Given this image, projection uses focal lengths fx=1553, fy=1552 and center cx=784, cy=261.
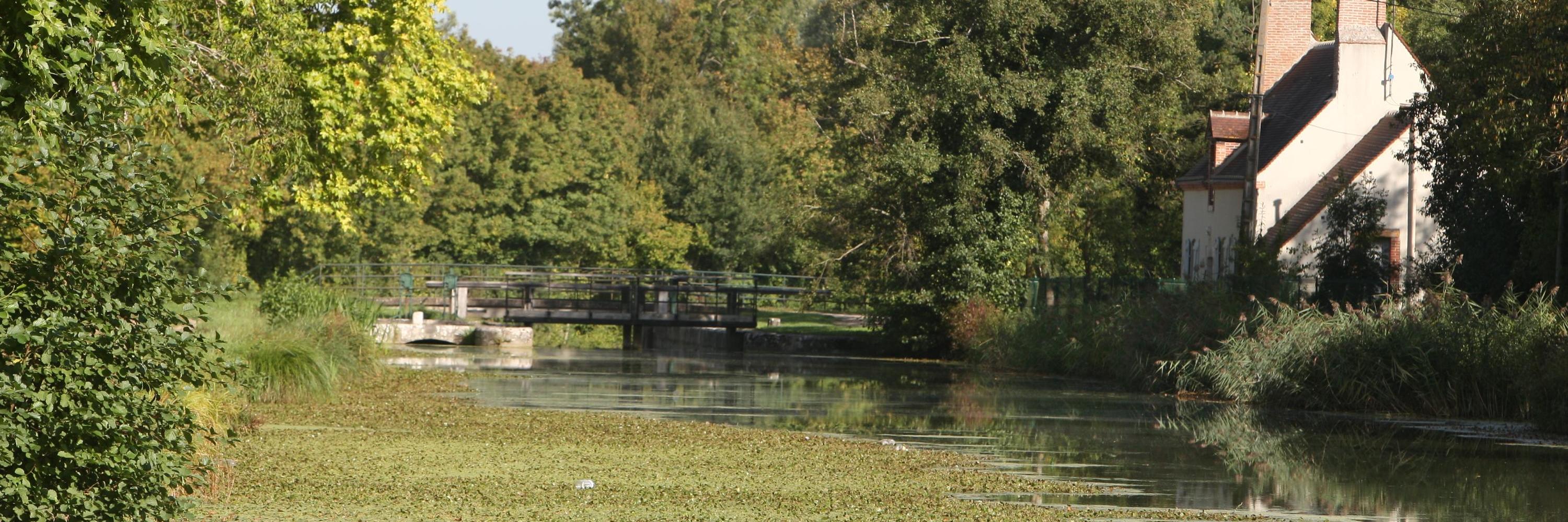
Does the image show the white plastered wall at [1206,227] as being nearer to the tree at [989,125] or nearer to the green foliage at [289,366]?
the tree at [989,125]

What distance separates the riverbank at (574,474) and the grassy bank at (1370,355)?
874cm

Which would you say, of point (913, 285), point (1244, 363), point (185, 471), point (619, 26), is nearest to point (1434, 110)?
point (1244, 363)

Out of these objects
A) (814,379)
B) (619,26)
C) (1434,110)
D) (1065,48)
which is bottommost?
(814,379)

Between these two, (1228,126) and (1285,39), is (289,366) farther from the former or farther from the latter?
(1285,39)

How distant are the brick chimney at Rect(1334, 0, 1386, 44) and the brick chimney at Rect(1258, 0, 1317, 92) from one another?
3.71 metres

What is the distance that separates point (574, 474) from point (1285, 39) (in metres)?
32.0

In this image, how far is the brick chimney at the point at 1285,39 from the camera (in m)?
38.9

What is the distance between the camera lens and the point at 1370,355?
2088 centimetres

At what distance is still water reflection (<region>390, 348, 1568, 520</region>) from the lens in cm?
1140

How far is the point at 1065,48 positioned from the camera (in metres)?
33.9

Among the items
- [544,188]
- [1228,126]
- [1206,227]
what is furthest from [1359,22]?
[544,188]

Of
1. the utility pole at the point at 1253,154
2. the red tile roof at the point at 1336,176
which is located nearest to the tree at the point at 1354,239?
the red tile roof at the point at 1336,176

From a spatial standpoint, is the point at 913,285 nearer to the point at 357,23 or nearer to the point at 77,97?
the point at 357,23

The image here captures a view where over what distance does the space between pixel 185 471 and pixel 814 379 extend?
20.8m
